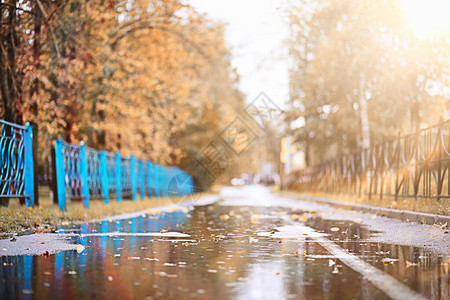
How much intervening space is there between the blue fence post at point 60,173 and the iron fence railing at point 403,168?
28.7 ft

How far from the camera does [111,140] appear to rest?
28.5 metres

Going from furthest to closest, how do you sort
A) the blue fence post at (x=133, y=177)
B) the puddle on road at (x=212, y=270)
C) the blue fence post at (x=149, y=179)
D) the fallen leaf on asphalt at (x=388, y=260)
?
the blue fence post at (x=149, y=179) → the blue fence post at (x=133, y=177) → the fallen leaf on asphalt at (x=388, y=260) → the puddle on road at (x=212, y=270)

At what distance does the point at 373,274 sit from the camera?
6977mm

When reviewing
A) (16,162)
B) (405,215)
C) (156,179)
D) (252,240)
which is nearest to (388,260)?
(252,240)

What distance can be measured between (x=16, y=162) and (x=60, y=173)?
2.56 meters

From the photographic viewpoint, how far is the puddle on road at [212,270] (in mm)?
5832

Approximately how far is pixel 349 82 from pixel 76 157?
18.4m

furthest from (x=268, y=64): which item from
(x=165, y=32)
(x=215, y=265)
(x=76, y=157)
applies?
(x=215, y=265)

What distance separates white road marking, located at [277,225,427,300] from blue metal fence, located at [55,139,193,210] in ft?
28.7

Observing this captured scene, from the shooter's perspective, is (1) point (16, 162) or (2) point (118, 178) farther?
(2) point (118, 178)

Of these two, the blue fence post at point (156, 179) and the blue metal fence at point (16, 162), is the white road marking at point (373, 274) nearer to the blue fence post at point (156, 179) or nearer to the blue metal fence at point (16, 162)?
the blue metal fence at point (16, 162)

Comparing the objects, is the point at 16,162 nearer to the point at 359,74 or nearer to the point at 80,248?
the point at 80,248

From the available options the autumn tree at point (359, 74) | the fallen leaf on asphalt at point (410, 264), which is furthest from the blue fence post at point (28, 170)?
the autumn tree at point (359, 74)

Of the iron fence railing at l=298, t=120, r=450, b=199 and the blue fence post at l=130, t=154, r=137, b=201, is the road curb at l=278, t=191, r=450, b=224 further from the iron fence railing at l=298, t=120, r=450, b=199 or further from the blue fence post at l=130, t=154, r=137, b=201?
the blue fence post at l=130, t=154, r=137, b=201
